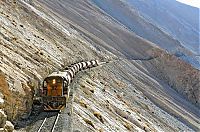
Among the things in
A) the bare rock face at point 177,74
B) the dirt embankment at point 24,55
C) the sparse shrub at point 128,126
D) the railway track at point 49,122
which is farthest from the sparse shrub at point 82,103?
the bare rock face at point 177,74

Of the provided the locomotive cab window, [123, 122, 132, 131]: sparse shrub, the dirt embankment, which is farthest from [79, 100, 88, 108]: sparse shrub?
[123, 122, 132, 131]: sparse shrub

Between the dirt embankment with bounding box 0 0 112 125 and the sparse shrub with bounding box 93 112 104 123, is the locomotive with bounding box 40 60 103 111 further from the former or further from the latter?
the sparse shrub with bounding box 93 112 104 123

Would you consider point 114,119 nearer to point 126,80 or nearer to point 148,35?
point 126,80

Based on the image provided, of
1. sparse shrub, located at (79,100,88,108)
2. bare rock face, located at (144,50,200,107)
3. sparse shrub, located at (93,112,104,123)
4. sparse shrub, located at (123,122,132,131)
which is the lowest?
sparse shrub, located at (123,122,132,131)

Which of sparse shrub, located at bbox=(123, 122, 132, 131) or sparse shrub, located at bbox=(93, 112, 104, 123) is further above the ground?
sparse shrub, located at bbox=(93, 112, 104, 123)

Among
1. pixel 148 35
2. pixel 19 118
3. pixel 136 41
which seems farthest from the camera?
pixel 148 35

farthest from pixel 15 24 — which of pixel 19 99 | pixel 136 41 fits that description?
pixel 136 41

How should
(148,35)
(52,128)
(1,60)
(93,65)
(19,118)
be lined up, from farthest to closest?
(148,35) < (93,65) < (1,60) < (19,118) < (52,128)

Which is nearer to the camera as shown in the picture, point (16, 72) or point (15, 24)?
point (16, 72)
